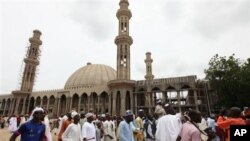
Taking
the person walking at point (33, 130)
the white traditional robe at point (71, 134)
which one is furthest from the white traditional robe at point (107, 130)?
the person walking at point (33, 130)

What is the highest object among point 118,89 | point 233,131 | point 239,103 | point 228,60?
point 228,60

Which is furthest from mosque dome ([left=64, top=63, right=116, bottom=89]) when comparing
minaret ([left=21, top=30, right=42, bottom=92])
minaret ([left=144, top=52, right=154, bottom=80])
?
minaret ([left=144, top=52, right=154, bottom=80])

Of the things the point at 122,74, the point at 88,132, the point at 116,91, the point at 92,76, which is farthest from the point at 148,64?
the point at 88,132

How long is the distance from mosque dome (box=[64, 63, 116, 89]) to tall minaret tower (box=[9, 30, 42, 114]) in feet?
26.3

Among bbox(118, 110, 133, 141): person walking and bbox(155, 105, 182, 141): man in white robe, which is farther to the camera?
bbox(118, 110, 133, 141): person walking

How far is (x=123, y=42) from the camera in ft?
116

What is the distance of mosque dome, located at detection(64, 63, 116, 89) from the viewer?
153 feet

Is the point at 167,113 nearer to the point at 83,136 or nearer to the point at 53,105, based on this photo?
the point at 83,136

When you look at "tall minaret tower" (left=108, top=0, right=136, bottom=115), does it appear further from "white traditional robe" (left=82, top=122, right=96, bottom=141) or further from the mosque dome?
"white traditional robe" (left=82, top=122, right=96, bottom=141)

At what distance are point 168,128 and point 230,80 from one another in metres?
24.2

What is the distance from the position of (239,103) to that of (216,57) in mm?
6379

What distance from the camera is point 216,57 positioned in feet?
93.5

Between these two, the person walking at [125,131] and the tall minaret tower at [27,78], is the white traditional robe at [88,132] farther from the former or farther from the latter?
the tall minaret tower at [27,78]

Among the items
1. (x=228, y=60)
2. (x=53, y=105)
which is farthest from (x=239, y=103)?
(x=53, y=105)
